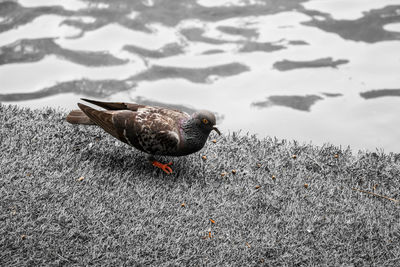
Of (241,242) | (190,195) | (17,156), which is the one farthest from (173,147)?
(17,156)

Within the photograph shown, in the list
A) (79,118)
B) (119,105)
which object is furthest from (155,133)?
(79,118)

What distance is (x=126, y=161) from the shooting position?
440 cm

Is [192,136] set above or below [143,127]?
below

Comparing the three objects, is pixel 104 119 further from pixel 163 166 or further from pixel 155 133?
pixel 163 166

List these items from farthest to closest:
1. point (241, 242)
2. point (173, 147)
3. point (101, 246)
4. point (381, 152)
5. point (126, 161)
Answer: point (381, 152) → point (126, 161) → point (173, 147) → point (241, 242) → point (101, 246)

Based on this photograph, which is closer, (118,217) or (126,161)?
(118,217)

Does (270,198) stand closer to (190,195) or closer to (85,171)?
(190,195)

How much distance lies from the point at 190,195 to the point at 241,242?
71cm

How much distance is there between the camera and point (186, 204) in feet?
12.9

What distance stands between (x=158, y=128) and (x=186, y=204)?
777 mm

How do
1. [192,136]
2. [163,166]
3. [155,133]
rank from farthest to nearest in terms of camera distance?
[163,166]
[192,136]
[155,133]

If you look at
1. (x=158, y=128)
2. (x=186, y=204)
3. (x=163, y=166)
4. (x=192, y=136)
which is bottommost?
(x=186, y=204)

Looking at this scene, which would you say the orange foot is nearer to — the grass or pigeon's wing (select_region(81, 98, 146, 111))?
the grass

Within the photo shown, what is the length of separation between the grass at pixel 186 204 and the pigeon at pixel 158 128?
15.8 inches
